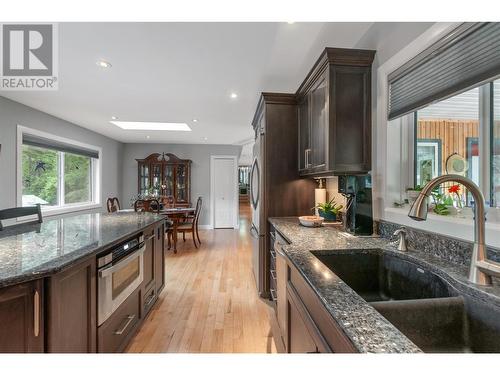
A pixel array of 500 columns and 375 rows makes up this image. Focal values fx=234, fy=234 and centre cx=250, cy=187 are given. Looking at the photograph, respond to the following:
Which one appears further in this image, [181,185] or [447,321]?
[181,185]

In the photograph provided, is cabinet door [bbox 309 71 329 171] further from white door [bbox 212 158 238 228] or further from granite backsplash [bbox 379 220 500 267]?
white door [bbox 212 158 238 228]

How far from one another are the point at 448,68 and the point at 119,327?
2605 mm

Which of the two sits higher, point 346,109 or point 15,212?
point 346,109

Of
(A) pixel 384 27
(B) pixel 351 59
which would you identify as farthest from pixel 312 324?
(A) pixel 384 27

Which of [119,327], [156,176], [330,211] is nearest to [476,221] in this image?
[330,211]

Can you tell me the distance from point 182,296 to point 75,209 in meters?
3.46

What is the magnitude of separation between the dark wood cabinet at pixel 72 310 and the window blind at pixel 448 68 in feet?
7.06

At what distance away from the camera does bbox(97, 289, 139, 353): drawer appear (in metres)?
1.50

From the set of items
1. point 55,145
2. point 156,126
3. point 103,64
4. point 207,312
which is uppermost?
point 156,126

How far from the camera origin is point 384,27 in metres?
1.67

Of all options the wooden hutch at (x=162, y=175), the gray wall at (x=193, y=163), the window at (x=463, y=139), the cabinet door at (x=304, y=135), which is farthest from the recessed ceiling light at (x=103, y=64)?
the gray wall at (x=193, y=163)

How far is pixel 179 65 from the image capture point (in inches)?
89.4

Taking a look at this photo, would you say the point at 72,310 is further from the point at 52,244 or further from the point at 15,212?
the point at 15,212

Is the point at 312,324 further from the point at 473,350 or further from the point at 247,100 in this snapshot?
the point at 247,100
